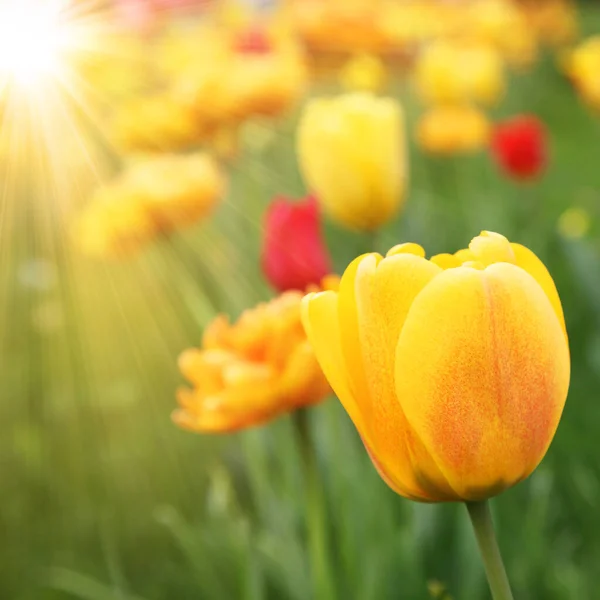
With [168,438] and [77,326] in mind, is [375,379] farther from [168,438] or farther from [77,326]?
[77,326]

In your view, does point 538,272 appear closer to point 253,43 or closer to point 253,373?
point 253,373

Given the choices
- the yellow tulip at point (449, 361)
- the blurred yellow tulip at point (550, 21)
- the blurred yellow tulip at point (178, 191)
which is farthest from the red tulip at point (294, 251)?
the blurred yellow tulip at point (550, 21)

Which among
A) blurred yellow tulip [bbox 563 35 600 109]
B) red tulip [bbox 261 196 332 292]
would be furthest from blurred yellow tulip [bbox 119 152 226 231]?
blurred yellow tulip [bbox 563 35 600 109]

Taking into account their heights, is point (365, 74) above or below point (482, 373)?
above

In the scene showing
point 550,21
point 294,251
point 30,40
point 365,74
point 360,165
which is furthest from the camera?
point 550,21

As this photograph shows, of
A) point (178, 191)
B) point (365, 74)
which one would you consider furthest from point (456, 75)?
point (178, 191)

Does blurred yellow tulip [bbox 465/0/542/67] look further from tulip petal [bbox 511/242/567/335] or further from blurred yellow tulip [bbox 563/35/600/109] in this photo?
tulip petal [bbox 511/242/567/335]

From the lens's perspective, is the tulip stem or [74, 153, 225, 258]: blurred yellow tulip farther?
[74, 153, 225, 258]: blurred yellow tulip

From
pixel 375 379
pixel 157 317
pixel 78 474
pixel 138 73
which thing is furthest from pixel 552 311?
pixel 138 73
